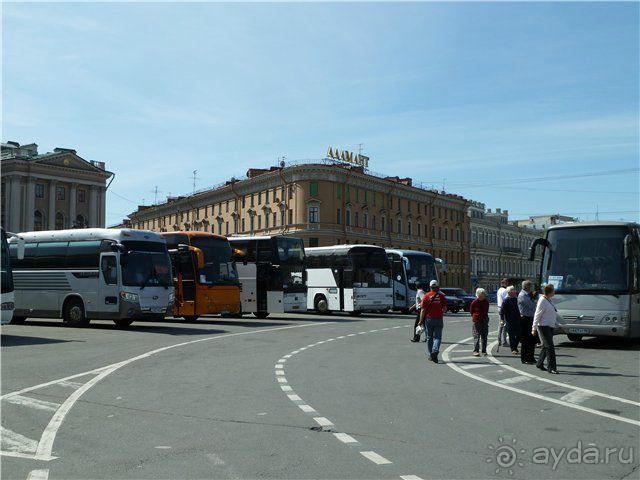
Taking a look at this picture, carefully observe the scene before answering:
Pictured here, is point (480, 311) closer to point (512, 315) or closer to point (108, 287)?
point (512, 315)

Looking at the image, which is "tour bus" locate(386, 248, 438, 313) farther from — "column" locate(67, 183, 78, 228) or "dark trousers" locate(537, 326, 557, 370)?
"column" locate(67, 183, 78, 228)

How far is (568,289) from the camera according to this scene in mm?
19141

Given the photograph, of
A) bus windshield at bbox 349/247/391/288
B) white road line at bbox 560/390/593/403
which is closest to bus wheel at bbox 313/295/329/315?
bus windshield at bbox 349/247/391/288

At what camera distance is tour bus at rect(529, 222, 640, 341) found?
1845 centimetres

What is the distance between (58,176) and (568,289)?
275ft

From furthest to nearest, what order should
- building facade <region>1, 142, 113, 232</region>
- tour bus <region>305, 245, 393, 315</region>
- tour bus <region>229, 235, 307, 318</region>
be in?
building facade <region>1, 142, 113, 232</region>, tour bus <region>305, 245, 393, 315</region>, tour bus <region>229, 235, 307, 318</region>

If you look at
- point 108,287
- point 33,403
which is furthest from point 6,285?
point 33,403

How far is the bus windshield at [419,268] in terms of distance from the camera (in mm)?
42594

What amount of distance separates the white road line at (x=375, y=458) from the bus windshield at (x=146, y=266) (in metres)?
19.2

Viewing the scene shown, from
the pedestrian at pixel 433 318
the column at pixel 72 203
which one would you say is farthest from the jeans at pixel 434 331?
the column at pixel 72 203

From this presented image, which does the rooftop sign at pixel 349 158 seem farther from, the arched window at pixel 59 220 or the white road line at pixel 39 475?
the white road line at pixel 39 475

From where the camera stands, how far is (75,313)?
25906mm

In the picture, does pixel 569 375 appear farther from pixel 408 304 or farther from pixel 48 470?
pixel 408 304

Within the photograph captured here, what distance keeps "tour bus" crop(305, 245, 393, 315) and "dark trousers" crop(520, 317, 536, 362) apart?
902 inches
